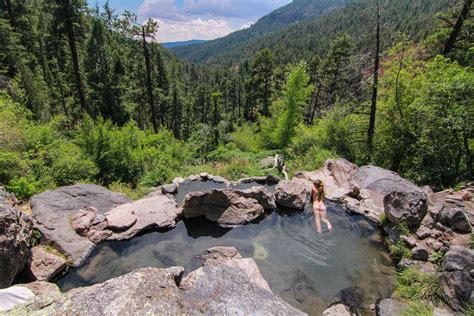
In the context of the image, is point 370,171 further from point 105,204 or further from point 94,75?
point 94,75

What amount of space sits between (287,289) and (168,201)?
17.1 ft

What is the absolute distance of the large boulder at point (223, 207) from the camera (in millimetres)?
8797

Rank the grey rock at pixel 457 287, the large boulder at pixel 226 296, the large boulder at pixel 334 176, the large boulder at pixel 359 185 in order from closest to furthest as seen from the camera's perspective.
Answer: the large boulder at pixel 226 296 → the grey rock at pixel 457 287 → the large boulder at pixel 359 185 → the large boulder at pixel 334 176

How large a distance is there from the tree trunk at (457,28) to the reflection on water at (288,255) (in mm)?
9643

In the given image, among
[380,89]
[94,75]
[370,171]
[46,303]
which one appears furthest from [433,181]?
[94,75]

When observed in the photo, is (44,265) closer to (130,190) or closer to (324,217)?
(130,190)

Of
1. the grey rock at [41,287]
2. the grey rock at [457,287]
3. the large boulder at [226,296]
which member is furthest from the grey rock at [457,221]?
the grey rock at [41,287]

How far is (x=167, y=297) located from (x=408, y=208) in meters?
7.11

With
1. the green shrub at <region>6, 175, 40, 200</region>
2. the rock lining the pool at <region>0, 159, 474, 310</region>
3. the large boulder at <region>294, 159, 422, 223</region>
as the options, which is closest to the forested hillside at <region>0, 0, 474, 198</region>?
the green shrub at <region>6, 175, 40, 200</region>

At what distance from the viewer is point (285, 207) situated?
9.71m

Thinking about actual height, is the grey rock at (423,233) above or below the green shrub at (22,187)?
below

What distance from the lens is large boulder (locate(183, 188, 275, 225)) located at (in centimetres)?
880

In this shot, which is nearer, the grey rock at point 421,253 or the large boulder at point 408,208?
the grey rock at point 421,253

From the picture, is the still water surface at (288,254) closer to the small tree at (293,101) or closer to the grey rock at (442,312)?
the grey rock at (442,312)
